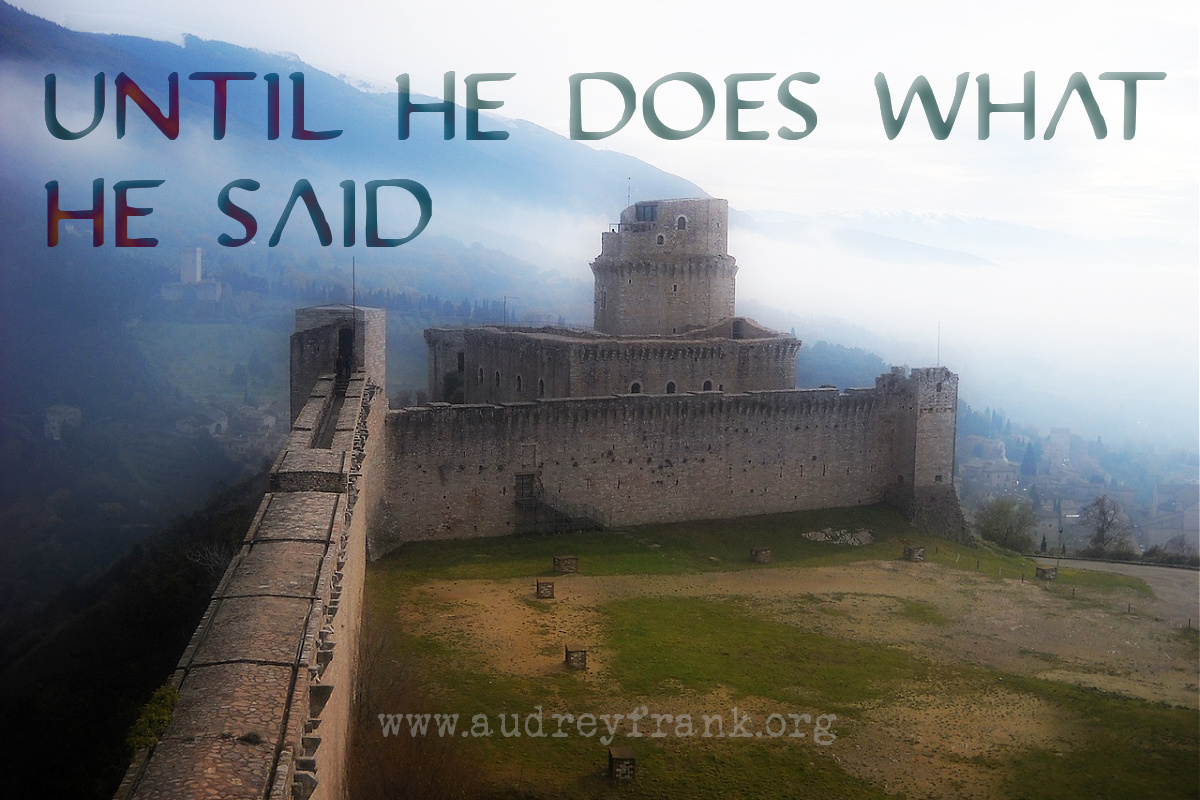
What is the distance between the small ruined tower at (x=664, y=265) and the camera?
4356cm

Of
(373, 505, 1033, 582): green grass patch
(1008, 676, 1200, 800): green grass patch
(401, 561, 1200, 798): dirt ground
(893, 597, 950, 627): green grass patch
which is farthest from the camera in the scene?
(373, 505, 1033, 582): green grass patch

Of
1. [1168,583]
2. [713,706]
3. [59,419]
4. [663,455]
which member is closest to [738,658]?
[713,706]

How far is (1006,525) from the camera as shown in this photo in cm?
4753

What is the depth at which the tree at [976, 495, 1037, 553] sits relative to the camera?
44.7 meters

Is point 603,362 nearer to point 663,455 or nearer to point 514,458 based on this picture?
point 663,455

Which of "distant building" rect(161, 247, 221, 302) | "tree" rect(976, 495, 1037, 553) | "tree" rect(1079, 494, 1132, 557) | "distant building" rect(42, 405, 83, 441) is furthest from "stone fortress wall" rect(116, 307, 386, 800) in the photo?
"distant building" rect(161, 247, 221, 302)

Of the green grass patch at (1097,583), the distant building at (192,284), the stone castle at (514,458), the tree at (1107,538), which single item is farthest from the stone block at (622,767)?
the distant building at (192,284)

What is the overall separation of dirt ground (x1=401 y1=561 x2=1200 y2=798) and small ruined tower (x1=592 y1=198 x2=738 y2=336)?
14.5 metres

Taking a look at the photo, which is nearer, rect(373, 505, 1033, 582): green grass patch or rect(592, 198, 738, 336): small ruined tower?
rect(373, 505, 1033, 582): green grass patch

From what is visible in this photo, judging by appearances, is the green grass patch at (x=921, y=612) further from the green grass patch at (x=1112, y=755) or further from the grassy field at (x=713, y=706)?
the green grass patch at (x=1112, y=755)

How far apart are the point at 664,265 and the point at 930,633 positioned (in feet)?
69.1

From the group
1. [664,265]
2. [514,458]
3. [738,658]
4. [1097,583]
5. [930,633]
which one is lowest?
[1097,583]

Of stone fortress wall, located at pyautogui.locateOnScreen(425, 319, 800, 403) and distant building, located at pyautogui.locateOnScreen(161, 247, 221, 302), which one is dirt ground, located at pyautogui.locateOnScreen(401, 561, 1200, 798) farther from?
distant building, located at pyautogui.locateOnScreen(161, 247, 221, 302)

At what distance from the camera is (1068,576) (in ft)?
115
